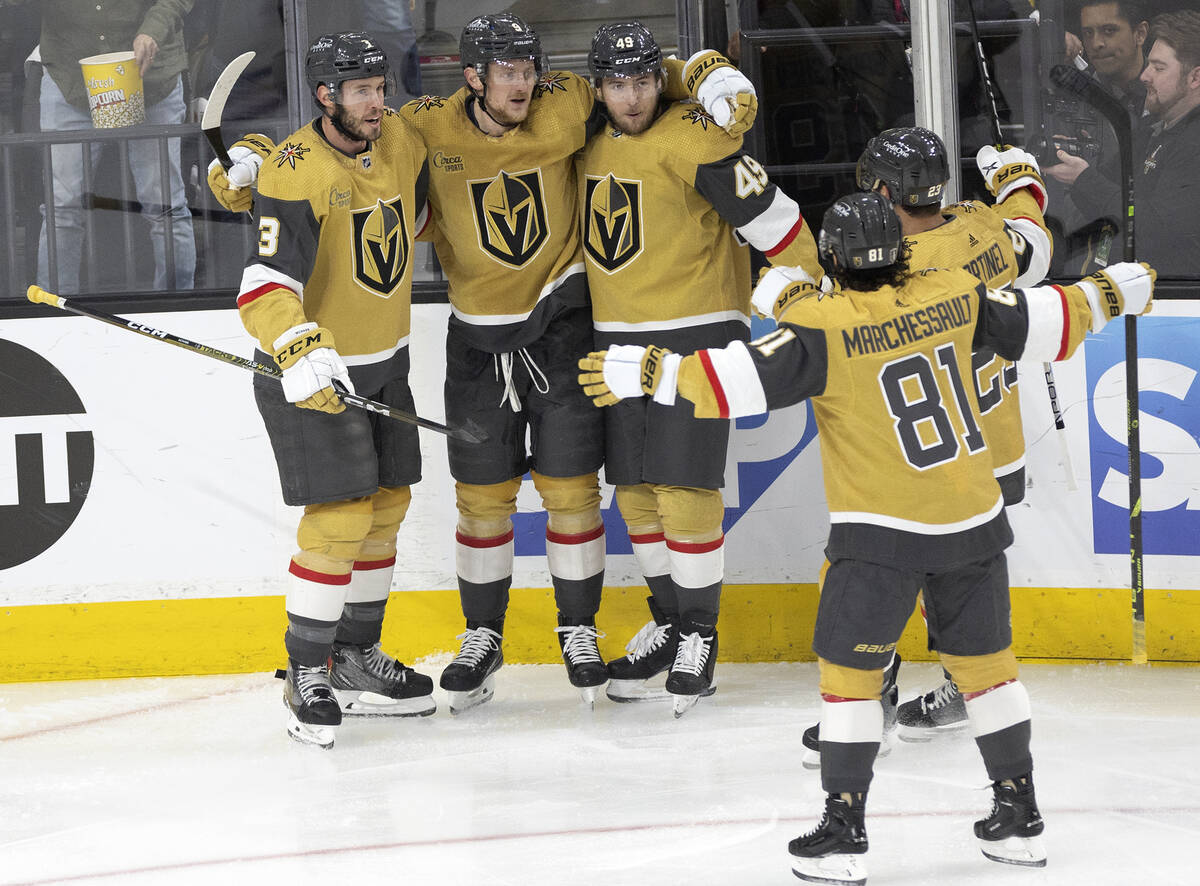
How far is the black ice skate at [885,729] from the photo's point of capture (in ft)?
9.36

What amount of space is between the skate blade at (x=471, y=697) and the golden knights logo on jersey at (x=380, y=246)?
2.98 feet

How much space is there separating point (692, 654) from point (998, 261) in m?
1.09

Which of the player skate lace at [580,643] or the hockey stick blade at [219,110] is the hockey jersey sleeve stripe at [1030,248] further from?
the hockey stick blade at [219,110]

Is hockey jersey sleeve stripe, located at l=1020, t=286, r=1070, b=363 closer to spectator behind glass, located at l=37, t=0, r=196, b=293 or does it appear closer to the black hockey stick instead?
the black hockey stick

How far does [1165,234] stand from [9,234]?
9.23 ft

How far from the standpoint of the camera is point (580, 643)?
10.8 ft

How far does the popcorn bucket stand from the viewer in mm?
3680

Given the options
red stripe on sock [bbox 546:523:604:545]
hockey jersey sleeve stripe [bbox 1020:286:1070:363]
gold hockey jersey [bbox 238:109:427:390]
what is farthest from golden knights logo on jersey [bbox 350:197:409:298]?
hockey jersey sleeve stripe [bbox 1020:286:1070:363]

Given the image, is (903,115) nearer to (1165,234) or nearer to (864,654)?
(1165,234)

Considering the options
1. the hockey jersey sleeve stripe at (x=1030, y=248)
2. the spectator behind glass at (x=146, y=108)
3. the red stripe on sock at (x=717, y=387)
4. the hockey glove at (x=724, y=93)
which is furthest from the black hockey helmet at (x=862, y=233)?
the spectator behind glass at (x=146, y=108)

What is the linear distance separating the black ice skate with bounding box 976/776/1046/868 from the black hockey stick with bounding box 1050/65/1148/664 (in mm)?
1222

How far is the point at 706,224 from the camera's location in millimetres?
3176

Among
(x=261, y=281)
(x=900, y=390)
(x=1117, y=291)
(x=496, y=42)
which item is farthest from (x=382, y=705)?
(x=1117, y=291)

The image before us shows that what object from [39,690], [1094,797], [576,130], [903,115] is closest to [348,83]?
[576,130]
